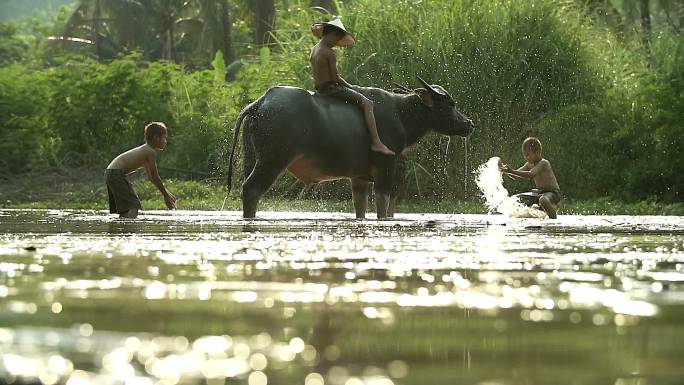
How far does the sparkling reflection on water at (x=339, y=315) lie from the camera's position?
224cm

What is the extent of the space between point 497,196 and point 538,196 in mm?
2448

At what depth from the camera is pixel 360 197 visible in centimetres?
1251

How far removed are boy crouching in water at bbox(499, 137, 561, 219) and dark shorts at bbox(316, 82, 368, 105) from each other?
1.69 metres

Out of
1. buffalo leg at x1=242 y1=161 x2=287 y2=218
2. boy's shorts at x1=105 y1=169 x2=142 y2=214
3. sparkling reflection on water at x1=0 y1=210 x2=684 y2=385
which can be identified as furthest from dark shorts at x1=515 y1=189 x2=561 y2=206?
sparkling reflection on water at x1=0 y1=210 x2=684 y2=385

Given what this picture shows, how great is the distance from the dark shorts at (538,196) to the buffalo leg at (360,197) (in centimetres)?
167

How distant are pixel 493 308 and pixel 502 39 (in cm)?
1502

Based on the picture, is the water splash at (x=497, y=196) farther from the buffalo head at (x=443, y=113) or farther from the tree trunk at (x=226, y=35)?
the tree trunk at (x=226, y=35)

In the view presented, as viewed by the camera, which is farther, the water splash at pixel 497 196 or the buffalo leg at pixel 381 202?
the water splash at pixel 497 196

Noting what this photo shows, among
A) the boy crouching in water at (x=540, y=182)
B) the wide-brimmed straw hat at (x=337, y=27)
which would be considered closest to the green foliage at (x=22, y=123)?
the boy crouching in water at (x=540, y=182)

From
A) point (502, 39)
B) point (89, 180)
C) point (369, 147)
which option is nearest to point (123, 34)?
point (89, 180)

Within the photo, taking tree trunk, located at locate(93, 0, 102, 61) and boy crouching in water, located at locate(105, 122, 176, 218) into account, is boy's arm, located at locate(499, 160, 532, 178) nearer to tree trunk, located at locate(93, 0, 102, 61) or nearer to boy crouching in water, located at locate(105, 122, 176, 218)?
boy crouching in water, located at locate(105, 122, 176, 218)

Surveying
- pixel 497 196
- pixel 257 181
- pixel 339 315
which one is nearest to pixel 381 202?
pixel 257 181

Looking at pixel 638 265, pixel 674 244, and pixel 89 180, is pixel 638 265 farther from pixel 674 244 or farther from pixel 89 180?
pixel 89 180

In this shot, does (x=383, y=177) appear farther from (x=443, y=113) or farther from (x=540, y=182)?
(x=540, y=182)
